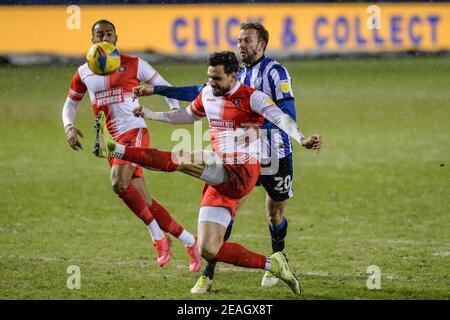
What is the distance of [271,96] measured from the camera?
798 centimetres

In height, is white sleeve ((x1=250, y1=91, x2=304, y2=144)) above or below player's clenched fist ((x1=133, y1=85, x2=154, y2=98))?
below

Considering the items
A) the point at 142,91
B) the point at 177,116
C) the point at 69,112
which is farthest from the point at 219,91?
the point at 69,112

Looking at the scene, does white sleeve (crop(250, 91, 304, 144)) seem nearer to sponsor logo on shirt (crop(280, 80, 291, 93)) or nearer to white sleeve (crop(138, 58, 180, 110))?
sponsor logo on shirt (crop(280, 80, 291, 93))

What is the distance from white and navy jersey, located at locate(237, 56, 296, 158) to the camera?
789cm

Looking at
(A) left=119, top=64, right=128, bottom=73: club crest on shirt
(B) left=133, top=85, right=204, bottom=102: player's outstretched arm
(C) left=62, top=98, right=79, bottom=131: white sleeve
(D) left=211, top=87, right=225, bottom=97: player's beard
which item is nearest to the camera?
(D) left=211, top=87, right=225, bottom=97: player's beard

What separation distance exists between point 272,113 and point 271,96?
84 centimetres

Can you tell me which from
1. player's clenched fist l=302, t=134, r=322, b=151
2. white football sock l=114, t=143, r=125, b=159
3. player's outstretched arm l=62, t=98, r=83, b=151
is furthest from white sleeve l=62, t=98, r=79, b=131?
player's clenched fist l=302, t=134, r=322, b=151

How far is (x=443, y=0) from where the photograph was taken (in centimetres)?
2225

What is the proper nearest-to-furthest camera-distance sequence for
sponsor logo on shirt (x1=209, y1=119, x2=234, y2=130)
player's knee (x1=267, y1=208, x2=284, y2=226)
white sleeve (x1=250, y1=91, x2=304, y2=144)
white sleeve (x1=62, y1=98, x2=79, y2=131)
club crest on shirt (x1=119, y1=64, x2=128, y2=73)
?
white sleeve (x1=250, y1=91, x2=304, y2=144)
sponsor logo on shirt (x1=209, y1=119, x2=234, y2=130)
player's knee (x1=267, y1=208, x2=284, y2=226)
white sleeve (x1=62, y1=98, x2=79, y2=131)
club crest on shirt (x1=119, y1=64, x2=128, y2=73)

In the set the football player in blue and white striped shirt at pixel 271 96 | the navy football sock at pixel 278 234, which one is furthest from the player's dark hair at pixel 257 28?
the navy football sock at pixel 278 234

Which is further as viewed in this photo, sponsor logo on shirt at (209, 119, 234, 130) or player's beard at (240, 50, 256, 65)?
player's beard at (240, 50, 256, 65)

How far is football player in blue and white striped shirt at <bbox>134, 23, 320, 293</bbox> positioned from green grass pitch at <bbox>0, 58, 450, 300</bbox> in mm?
571

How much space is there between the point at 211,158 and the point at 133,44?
14959mm

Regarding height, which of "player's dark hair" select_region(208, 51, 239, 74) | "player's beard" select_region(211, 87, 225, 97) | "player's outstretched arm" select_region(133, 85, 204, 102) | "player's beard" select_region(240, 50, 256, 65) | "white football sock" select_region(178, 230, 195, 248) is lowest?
"white football sock" select_region(178, 230, 195, 248)
